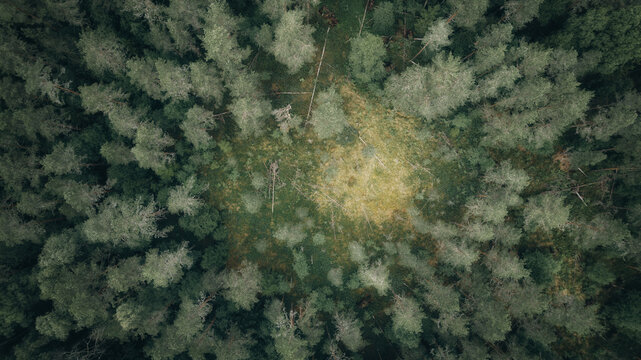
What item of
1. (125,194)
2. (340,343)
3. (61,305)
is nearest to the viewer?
(61,305)

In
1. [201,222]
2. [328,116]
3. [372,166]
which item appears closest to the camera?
[328,116]

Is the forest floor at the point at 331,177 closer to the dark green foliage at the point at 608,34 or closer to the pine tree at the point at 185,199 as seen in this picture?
the pine tree at the point at 185,199

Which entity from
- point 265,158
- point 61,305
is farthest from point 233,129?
point 61,305

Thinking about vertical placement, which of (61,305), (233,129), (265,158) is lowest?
(61,305)

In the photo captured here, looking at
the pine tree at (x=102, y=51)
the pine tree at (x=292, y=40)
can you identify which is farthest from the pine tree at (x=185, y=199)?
the pine tree at (x=292, y=40)

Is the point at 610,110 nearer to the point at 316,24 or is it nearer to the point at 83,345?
the point at 316,24

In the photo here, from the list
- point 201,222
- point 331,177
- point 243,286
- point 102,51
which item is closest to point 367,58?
point 331,177

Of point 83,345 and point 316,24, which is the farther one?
point 316,24

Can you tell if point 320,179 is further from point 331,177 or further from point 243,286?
point 243,286
